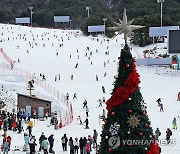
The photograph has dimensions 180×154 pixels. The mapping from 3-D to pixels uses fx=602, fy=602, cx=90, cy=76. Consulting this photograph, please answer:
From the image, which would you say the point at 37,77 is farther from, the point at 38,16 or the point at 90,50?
the point at 38,16

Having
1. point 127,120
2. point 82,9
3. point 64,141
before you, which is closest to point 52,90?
point 64,141

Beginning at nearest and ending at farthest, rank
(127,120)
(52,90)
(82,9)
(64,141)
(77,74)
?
(127,120) < (64,141) < (52,90) < (77,74) < (82,9)

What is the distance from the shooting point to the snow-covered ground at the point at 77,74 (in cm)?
2658

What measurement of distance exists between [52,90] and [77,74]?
21.2 ft

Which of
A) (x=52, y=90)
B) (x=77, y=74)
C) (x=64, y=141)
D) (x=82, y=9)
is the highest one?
(x=82, y=9)

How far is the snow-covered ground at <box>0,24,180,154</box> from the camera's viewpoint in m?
26.6

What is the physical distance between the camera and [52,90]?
37.0 m

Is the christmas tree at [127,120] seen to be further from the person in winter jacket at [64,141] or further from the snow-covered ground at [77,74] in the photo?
the snow-covered ground at [77,74]

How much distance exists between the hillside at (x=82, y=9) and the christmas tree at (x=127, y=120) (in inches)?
2969

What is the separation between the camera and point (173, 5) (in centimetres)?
9706

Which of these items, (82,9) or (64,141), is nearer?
(64,141)

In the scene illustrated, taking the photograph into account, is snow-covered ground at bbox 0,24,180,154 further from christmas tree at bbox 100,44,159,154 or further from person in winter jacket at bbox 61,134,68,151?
christmas tree at bbox 100,44,159,154

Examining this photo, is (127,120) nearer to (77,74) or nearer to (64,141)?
(64,141)

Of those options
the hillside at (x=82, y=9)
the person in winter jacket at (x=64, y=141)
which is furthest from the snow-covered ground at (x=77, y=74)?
the hillside at (x=82, y=9)
